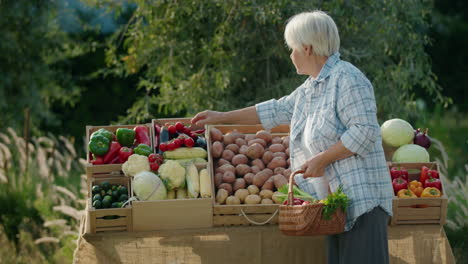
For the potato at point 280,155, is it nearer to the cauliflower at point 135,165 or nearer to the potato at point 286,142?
the potato at point 286,142

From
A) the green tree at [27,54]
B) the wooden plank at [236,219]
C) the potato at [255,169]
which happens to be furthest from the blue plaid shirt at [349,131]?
the green tree at [27,54]

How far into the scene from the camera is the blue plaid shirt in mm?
3385

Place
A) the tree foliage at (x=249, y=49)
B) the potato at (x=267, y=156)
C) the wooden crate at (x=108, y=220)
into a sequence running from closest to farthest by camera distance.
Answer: the wooden crate at (x=108, y=220)
the potato at (x=267, y=156)
the tree foliage at (x=249, y=49)

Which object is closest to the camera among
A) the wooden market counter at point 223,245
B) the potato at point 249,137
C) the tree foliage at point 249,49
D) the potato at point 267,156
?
the wooden market counter at point 223,245

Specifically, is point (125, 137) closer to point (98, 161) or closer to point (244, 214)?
point (98, 161)

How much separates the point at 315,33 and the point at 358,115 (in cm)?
46

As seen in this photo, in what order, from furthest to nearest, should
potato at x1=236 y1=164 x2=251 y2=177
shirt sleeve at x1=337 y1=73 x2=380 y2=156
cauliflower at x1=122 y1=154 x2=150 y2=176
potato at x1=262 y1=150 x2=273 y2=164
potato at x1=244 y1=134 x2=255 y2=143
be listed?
potato at x1=244 y1=134 x2=255 y2=143 < potato at x1=262 y1=150 x2=273 y2=164 < potato at x1=236 y1=164 x2=251 y2=177 < cauliflower at x1=122 y1=154 x2=150 y2=176 < shirt sleeve at x1=337 y1=73 x2=380 y2=156

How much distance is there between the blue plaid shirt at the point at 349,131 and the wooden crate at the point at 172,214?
2.61 ft

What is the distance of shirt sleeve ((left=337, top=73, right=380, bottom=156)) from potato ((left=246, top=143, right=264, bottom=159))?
4.30ft

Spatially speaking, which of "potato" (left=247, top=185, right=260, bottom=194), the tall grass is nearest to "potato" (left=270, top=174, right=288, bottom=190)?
"potato" (left=247, top=185, right=260, bottom=194)

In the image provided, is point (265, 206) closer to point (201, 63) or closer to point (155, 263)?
point (155, 263)

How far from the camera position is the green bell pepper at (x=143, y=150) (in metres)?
4.51

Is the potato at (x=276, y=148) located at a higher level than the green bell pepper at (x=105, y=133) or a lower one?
lower

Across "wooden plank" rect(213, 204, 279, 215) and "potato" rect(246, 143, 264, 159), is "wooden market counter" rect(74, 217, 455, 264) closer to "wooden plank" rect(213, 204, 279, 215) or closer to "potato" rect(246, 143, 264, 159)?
"wooden plank" rect(213, 204, 279, 215)
